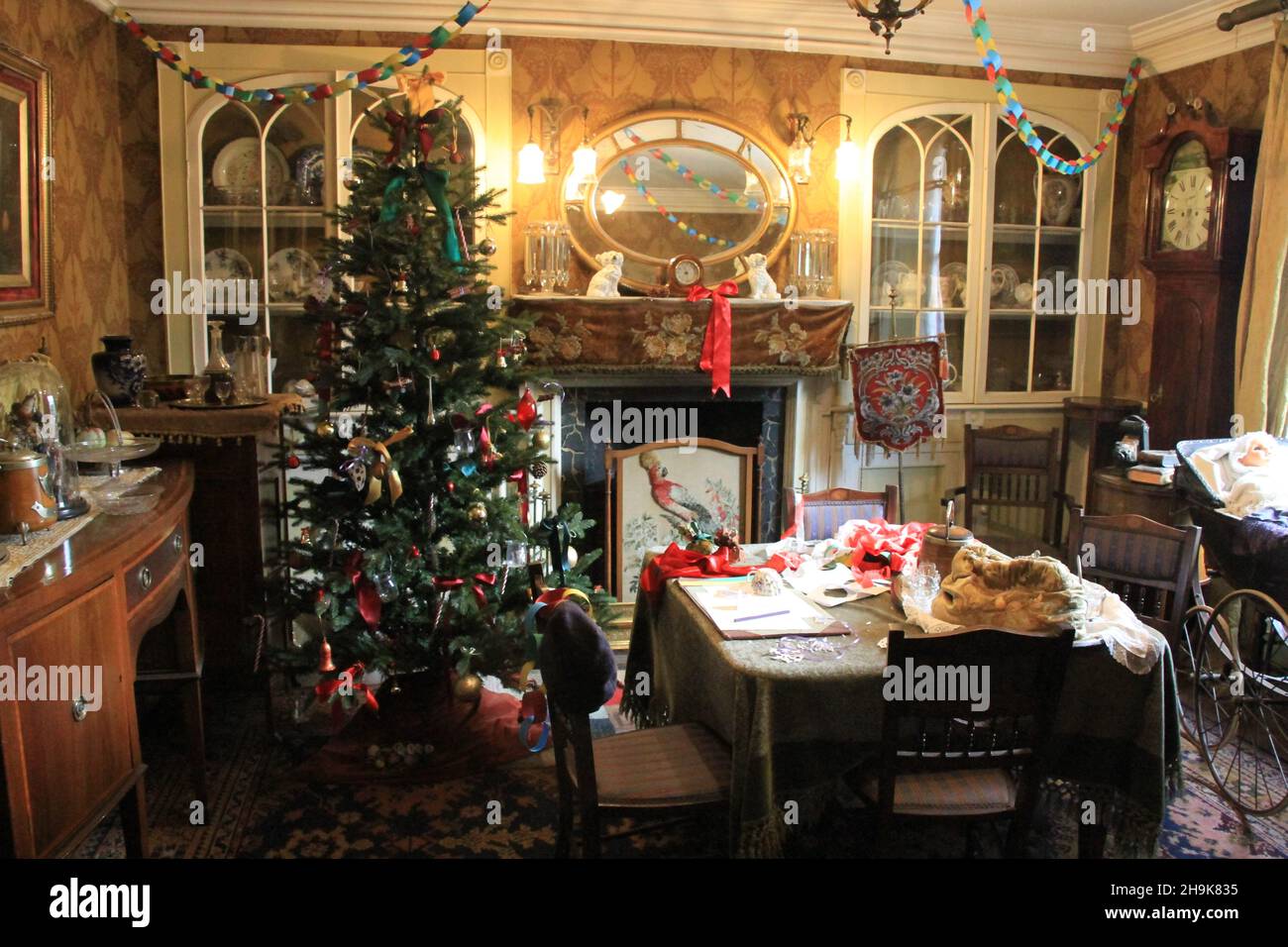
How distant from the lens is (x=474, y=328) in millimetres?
3270

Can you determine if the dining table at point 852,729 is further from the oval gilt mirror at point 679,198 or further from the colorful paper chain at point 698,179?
the colorful paper chain at point 698,179

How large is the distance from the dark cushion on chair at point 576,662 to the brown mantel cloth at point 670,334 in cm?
248

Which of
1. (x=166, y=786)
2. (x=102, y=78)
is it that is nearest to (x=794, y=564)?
(x=166, y=786)

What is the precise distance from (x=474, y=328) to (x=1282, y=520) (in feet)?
9.12

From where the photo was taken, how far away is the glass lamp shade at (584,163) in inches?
180

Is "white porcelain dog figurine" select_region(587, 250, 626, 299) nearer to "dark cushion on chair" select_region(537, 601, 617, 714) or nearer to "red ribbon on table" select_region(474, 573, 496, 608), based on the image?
"red ribbon on table" select_region(474, 573, 496, 608)

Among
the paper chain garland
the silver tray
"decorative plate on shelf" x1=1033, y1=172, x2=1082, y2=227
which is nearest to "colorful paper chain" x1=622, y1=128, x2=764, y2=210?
the paper chain garland

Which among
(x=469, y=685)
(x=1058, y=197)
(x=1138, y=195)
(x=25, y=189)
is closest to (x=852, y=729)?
(x=469, y=685)

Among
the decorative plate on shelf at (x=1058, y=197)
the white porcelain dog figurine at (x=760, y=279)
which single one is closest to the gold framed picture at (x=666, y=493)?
the white porcelain dog figurine at (x=760, y=279)

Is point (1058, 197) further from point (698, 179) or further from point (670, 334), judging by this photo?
point (670, 334)

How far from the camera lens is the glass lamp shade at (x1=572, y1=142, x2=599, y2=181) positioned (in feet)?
15.0

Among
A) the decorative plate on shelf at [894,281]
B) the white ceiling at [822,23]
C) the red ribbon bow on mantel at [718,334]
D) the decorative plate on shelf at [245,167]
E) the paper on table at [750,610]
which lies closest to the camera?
the paper on table at [750,610]

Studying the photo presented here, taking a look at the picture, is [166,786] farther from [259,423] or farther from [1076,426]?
[1076,426]
